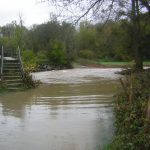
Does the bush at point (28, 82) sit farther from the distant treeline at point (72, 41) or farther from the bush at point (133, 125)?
the bush at point (133, 125)

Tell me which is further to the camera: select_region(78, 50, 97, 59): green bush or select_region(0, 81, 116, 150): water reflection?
select_region(78, 50, 97, 59): green bush

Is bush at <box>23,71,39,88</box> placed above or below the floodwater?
above

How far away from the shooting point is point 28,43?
58.2m

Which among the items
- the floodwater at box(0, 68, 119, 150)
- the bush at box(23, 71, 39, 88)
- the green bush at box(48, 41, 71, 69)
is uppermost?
the green bush at box(48, 41, 71, 69)

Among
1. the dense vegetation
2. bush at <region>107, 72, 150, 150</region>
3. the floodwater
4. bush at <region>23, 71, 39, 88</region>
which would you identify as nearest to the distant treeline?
the dense vegetation

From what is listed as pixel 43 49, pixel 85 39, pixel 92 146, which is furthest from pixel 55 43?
pixel 92 146

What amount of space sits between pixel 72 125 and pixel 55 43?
118 feet

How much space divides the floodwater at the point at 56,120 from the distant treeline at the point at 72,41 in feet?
12.8

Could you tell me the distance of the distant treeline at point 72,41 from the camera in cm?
2620

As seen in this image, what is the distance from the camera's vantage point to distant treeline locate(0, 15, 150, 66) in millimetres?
26200

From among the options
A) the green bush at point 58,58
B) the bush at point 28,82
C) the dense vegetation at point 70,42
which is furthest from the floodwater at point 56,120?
the green bush at point 58,58

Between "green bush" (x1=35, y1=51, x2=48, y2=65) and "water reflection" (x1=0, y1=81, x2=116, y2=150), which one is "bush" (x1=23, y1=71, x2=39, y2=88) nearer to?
"water reflection" (x1=0, y1=81, x2=116, y2=150)

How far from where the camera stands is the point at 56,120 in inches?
484

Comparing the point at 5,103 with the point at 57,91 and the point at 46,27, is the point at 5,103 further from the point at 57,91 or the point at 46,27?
the point at 46,27
